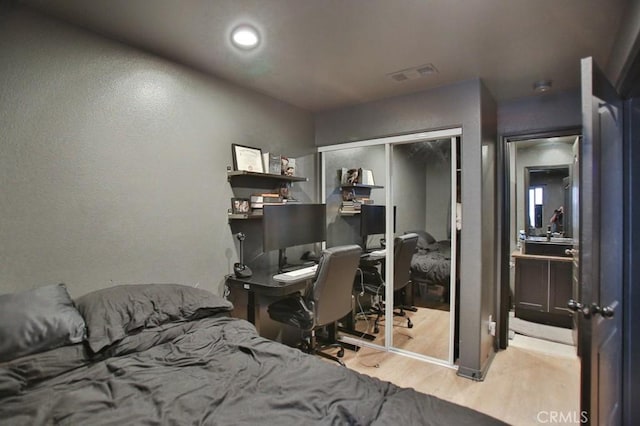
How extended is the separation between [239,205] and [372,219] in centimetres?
140

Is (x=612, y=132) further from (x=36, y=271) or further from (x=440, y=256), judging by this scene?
(x=36, y=271)

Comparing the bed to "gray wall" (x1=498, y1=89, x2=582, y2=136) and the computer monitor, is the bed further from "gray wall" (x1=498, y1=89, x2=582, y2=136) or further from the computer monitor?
"gray wall" (x1=498, y1=89, x2=582, y2=136)

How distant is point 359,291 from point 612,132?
2.45 m

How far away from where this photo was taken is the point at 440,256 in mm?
3207

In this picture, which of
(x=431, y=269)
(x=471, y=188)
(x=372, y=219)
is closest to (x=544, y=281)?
(x=431, y=269)

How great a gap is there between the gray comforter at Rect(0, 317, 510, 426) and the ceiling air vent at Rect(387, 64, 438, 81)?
2269 mm

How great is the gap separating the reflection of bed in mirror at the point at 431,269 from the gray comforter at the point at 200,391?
6.58ft

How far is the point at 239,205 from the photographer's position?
9.28ft

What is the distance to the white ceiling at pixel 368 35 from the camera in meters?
1.78

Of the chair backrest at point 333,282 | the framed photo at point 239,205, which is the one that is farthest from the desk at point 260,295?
the framed photo at point 239,205

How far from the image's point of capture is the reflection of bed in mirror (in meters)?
3.11

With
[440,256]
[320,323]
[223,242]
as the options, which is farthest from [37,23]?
[440,256]

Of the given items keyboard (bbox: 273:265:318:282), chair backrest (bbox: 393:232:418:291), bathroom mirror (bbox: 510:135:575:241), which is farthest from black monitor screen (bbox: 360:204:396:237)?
bathroom mirror (bbox: 510:135:575:241)

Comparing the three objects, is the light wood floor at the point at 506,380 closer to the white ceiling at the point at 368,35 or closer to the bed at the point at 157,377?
the bed at the point at 157,377
